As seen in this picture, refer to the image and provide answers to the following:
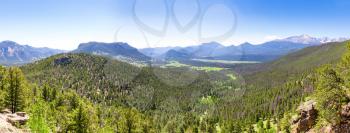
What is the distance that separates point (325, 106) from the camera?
60469mm

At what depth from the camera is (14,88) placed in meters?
93.3

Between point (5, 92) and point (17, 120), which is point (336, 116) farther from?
point (5, 92)

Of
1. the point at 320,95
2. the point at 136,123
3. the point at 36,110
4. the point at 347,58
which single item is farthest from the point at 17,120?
the point at 347,58

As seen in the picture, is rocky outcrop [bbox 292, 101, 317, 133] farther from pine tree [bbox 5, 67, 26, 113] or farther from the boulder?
pine tree [bbox 5, 67, 26, 113]

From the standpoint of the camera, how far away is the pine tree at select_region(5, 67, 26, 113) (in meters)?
92.2

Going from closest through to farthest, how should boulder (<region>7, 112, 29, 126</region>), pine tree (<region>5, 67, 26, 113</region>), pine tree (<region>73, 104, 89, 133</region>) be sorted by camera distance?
pine tree (<region>73, 104, 89, 133</region>), boulder (<region>7, 112, 29, 126</region>), pine tree (<region>5, 67, 26, 113</region>)

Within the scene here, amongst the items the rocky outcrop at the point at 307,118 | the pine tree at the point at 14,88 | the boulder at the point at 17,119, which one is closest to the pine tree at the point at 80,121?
the boulder at the point at 17,119

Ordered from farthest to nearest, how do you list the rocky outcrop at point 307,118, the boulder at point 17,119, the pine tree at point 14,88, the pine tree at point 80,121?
1. the pine tree at point 14,88
2. the rocky outcrop at point 307,118
3. the boulder at point 17,119
4. the pine tree at point 80,121

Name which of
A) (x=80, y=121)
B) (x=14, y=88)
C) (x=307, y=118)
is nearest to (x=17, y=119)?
(x=14, y=88)

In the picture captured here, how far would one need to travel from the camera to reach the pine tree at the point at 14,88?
302 feet

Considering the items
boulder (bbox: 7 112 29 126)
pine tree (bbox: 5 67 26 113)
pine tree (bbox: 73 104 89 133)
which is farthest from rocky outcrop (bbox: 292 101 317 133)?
pine tree (bbox: 5 67 26 113)

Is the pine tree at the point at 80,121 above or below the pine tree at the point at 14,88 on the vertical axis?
below

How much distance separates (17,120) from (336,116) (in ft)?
218

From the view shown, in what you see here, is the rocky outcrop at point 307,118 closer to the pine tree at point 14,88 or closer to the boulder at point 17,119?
the boulder at point 17,119
